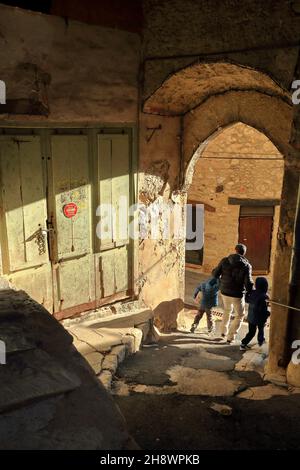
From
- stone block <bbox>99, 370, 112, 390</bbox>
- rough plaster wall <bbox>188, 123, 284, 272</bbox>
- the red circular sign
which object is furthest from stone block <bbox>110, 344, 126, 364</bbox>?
rough plaster wall <bbox>188, 123, 284, 272</bbox>

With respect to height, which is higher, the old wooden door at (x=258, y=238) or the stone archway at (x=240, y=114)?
the stone archway at (x=240, y=114)

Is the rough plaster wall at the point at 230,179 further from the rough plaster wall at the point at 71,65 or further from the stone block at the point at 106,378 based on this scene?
the stone block at the point at 106,378

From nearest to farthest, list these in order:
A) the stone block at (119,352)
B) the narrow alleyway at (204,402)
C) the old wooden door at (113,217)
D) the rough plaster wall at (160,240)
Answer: the narrow alleyway at (204,402) < the stone block at (119,352) < the old wooden door at (113,217) < the rough plaster wall at (160,240)

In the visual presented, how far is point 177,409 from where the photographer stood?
4172mm

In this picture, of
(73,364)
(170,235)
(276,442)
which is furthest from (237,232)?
(73,364)

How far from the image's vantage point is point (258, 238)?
12.6 metres

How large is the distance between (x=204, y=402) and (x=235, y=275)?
2544 millimetres

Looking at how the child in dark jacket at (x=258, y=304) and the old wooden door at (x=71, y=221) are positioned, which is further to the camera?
the child in dark jacket at (x=258, y=304)

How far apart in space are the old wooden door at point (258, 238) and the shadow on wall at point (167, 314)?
5.12 metres

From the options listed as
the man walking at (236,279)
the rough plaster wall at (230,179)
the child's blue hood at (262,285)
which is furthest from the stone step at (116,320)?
the rough plaster wall at (230,179)

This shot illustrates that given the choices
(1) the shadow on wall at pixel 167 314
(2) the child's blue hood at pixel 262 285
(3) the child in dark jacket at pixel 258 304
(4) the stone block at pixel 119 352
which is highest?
(2) the child's blue hood at pixel 262 285

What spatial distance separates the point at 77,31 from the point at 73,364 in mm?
4609

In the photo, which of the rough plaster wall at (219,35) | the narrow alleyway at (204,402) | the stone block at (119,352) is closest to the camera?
the narrow alleyway at (204,402)

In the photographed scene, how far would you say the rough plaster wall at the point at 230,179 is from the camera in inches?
454
